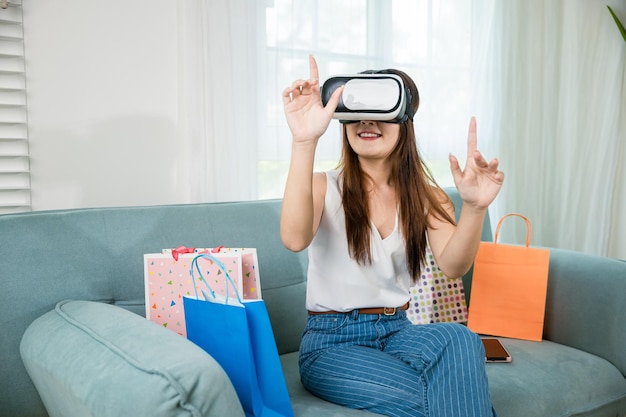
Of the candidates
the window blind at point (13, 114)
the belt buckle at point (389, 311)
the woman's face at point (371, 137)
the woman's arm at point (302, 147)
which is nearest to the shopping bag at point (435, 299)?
the belt buckle at point (389, 311)

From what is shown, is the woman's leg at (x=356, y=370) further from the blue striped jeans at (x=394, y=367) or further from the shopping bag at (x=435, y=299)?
the shopping bag at (x=435, y=299)

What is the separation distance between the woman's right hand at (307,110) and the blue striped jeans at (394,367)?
0.45 m

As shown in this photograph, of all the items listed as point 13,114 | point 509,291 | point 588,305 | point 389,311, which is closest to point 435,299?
point 509,291

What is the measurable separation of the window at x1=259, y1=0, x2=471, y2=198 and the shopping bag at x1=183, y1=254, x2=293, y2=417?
1.18m

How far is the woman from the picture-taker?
53.6 inches

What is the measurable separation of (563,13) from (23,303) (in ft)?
9.18

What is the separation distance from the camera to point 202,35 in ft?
7.25

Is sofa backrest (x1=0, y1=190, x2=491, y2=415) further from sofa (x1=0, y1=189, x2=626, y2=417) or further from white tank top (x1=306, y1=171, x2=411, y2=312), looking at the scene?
white tank top (x1=306, y1=171, x2=411, y2=312)

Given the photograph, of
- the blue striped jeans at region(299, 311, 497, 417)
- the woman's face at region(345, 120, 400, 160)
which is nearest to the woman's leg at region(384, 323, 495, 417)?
the blue striped jeans at region(299, 311, 497, 417)

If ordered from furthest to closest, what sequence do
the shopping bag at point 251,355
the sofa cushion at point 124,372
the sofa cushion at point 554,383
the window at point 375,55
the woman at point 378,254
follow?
the window at point 375,55 → the sofa cushion at point 554,383 → the woman at point 378,254 → the shopping bag at point 251,355 → the sofa cushion at point 124,372

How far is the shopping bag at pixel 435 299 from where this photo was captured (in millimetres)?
2072

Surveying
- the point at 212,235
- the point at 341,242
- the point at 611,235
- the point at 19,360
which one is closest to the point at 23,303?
the point at 19,360

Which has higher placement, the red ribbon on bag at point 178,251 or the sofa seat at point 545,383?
the red ribbon on bag at point 178,251

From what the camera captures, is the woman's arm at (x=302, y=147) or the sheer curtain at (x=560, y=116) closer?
the woman's arm at (x=302, y=147)
